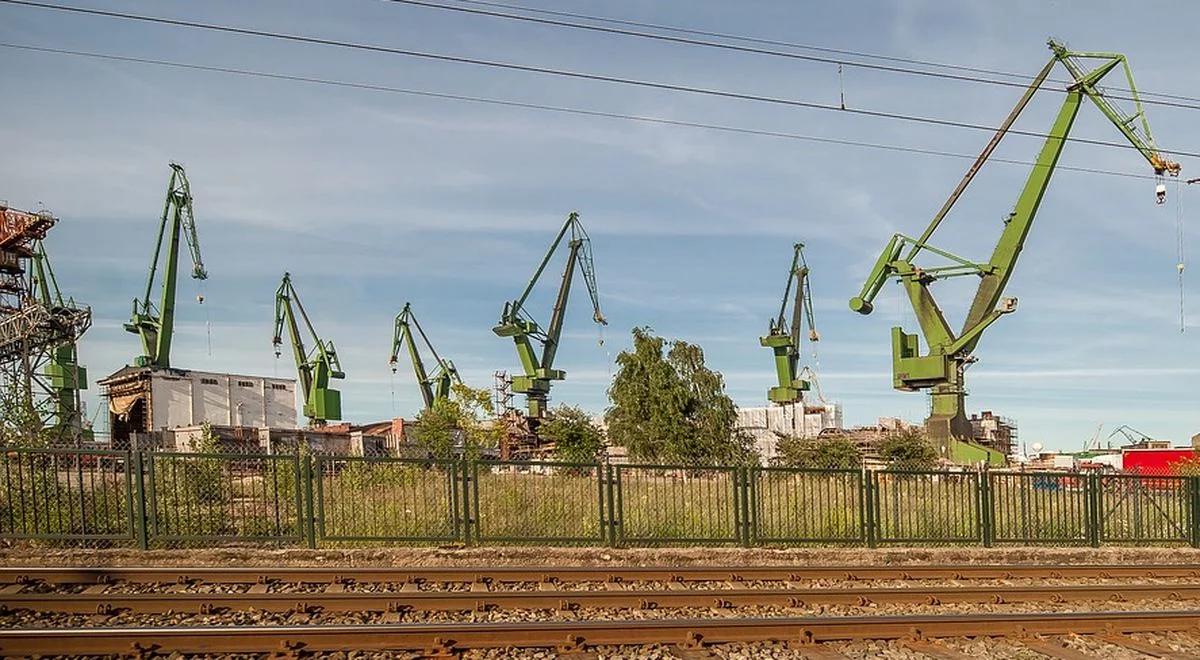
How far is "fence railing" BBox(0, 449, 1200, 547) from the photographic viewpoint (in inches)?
568

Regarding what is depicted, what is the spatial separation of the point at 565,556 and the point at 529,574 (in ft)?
8.97

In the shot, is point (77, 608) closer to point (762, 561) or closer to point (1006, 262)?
point (762, 561)

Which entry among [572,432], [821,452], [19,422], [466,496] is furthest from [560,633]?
[572,432]

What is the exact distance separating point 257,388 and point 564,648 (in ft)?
294

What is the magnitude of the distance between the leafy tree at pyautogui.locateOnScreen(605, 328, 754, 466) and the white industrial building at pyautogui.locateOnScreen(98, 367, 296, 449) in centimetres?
3760

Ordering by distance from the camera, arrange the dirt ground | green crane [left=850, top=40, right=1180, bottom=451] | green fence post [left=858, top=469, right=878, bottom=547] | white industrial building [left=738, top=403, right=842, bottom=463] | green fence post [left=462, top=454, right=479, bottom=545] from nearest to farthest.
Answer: the dirt ground, green fence post [left=462, top=454, right=479, bottom=545], green fence post [left=858, top=469, right=878, bottom=547], green crane [left=850, top=40, right=1180, bottom=451], white industrial building [left=738, top=403, right=842, bottom=463]

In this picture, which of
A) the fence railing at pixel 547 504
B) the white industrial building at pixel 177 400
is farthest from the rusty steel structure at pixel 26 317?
the fence railing at pixel 547 504

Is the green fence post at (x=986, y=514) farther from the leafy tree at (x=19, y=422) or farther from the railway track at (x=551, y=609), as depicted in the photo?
the leafy tree at (x=19, y=422)

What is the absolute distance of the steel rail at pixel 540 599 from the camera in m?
9.49

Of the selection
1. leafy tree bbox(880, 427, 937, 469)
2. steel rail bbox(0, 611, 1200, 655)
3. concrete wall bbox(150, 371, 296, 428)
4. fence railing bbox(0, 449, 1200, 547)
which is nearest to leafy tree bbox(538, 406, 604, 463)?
leafy tree bbox(880, 427, 937, 469)

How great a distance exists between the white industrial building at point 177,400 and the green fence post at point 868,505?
59.9 m

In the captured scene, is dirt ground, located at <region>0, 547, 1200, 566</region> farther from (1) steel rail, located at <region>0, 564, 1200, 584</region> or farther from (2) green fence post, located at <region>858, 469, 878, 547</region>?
(1) steel rail, located at <region>0, 564, 1200, 584</region>

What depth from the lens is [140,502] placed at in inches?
543

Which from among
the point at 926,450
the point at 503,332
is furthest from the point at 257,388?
the point at 926,450
